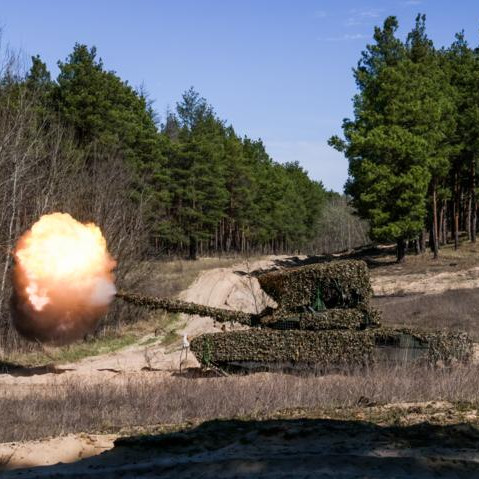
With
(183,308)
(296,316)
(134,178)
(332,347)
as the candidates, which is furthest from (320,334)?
(134,178)

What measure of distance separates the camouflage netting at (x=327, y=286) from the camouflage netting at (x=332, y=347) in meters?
0.94

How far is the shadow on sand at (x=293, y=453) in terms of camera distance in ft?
20.8

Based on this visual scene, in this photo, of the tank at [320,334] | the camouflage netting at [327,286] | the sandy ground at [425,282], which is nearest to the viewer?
the tank at [320,334]

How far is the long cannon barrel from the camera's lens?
55.4 ft

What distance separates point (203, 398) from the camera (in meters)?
12.0

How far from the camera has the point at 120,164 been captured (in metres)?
31.6

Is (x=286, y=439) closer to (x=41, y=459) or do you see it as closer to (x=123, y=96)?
(x=41, y=459)

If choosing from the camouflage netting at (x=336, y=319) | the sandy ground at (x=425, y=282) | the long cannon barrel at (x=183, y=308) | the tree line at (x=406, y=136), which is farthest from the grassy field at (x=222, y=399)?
the tree line at (x=406, y=136)

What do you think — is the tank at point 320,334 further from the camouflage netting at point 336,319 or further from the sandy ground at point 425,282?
the sandy ground at point 425,282

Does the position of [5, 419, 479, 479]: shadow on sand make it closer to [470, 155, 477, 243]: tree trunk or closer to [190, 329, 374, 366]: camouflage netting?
[190, 329, 374, 366]: camouflage netting

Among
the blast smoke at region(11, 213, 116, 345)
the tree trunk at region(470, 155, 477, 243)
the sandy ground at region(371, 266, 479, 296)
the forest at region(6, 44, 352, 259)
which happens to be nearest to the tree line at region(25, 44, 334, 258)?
the forest at region(6, 44, 352, 259)

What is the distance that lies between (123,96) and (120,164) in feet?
81.0

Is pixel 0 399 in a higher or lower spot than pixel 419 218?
lower

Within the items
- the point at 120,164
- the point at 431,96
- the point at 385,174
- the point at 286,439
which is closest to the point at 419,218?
the point at 385,174
